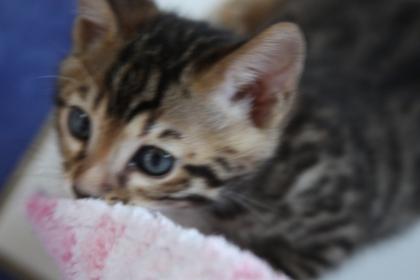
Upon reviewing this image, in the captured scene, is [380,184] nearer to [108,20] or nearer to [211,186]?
[211,186]

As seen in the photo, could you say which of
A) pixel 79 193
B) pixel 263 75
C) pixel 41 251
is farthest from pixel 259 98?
pixel 41 251

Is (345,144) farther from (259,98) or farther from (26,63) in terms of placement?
(26,63)

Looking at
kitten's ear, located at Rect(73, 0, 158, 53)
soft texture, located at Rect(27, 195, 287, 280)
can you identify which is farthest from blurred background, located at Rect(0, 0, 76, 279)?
soft texture, located at Rect(27, 195, 287, 280)

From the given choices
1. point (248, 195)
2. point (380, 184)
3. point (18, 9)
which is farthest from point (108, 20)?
point (18, 9)

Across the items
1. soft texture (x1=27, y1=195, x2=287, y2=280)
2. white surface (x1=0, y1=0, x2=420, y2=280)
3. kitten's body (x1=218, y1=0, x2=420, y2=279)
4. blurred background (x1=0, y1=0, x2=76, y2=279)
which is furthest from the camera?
blurred background (x1=0, y1=0, x2=76, y2=279)

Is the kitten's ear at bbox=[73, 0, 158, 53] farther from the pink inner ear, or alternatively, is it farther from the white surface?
the white surface

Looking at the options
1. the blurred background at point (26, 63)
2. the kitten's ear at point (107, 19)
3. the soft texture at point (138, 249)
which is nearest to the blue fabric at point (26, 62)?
the blurred background at point (26, 63)
